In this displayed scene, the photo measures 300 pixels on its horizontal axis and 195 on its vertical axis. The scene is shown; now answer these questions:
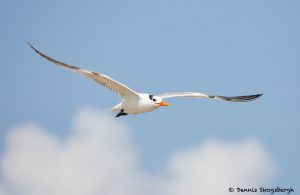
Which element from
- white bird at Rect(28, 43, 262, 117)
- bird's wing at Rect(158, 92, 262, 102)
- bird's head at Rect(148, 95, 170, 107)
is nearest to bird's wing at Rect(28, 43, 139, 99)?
white bird at Rect(28, 43, 262, 117)

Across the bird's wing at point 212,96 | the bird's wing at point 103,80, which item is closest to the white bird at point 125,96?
the bird's wing at point 103,80

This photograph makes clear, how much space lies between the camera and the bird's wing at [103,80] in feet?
50.0

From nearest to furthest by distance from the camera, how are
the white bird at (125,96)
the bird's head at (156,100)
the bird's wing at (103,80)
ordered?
the bird's wing at (103,80), the white bird at (125,96), the bird's head at (156,100)

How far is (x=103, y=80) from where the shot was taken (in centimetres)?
1541

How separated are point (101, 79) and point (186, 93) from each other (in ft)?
10.1

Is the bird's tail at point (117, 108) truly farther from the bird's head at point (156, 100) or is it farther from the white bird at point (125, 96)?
the bird's head at point (156, 100)

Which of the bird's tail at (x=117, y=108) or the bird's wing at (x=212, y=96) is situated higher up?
the bird's wing at (x=212, y=96)

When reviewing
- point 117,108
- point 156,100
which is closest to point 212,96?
point 156,100

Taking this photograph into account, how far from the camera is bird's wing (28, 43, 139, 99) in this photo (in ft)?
50.0

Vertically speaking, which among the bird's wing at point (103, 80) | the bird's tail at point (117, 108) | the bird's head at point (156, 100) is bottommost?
the bird's tail at point (117, 108)

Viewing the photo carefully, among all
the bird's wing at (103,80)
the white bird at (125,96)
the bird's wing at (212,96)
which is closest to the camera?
the bird's wing at (103,80)

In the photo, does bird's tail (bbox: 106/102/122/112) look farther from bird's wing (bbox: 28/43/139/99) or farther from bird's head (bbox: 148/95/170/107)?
bird's head (bbox: 148/95/170/107)

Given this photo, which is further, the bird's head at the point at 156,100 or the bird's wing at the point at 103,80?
the bird's head at the point at 156,100

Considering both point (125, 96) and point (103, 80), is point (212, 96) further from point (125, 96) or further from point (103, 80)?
point (103, 80)
